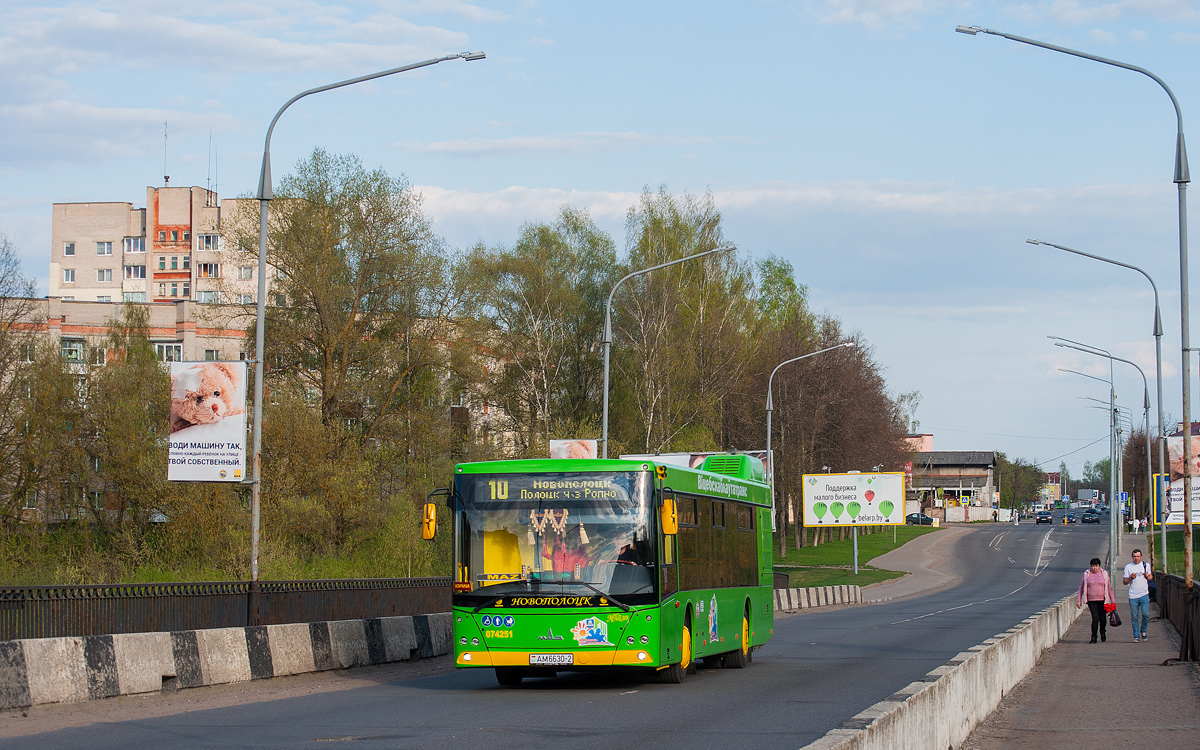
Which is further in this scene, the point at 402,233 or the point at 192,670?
the point at 402,233

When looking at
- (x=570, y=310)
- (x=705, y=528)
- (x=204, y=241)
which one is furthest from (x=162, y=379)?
(x=204, y=241)

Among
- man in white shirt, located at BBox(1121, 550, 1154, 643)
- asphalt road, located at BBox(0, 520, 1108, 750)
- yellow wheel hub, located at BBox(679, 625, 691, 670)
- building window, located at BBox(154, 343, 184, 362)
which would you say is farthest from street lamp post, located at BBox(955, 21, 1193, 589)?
building window, located at BBox(154, 343, 184, 362)

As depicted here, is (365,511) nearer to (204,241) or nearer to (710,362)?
(710,362)

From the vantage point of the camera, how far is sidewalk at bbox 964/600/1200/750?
12.0 meters

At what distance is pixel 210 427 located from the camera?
1859cm

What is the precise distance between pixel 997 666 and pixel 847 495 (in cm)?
4696

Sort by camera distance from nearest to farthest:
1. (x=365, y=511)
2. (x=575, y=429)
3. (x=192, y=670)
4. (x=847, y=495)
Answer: (x=192, y=670) → (x=365, y=511) → (x=575, y=429) → (x=847, y=495)

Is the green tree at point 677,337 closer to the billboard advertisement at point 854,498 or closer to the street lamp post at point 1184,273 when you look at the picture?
the billboard advertisement at point 854,498

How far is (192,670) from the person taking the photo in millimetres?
14180

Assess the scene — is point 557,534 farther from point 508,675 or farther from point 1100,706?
point 1100,706

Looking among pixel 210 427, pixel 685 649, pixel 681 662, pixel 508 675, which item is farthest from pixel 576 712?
pixel 210 427

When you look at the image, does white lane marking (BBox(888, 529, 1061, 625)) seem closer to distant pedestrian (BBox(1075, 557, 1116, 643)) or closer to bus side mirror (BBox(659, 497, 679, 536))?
distant pedestrian (BBox(1075, 557, 1116, 643))

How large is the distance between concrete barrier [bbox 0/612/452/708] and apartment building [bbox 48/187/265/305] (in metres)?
91.3

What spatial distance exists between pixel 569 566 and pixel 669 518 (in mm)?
1309
